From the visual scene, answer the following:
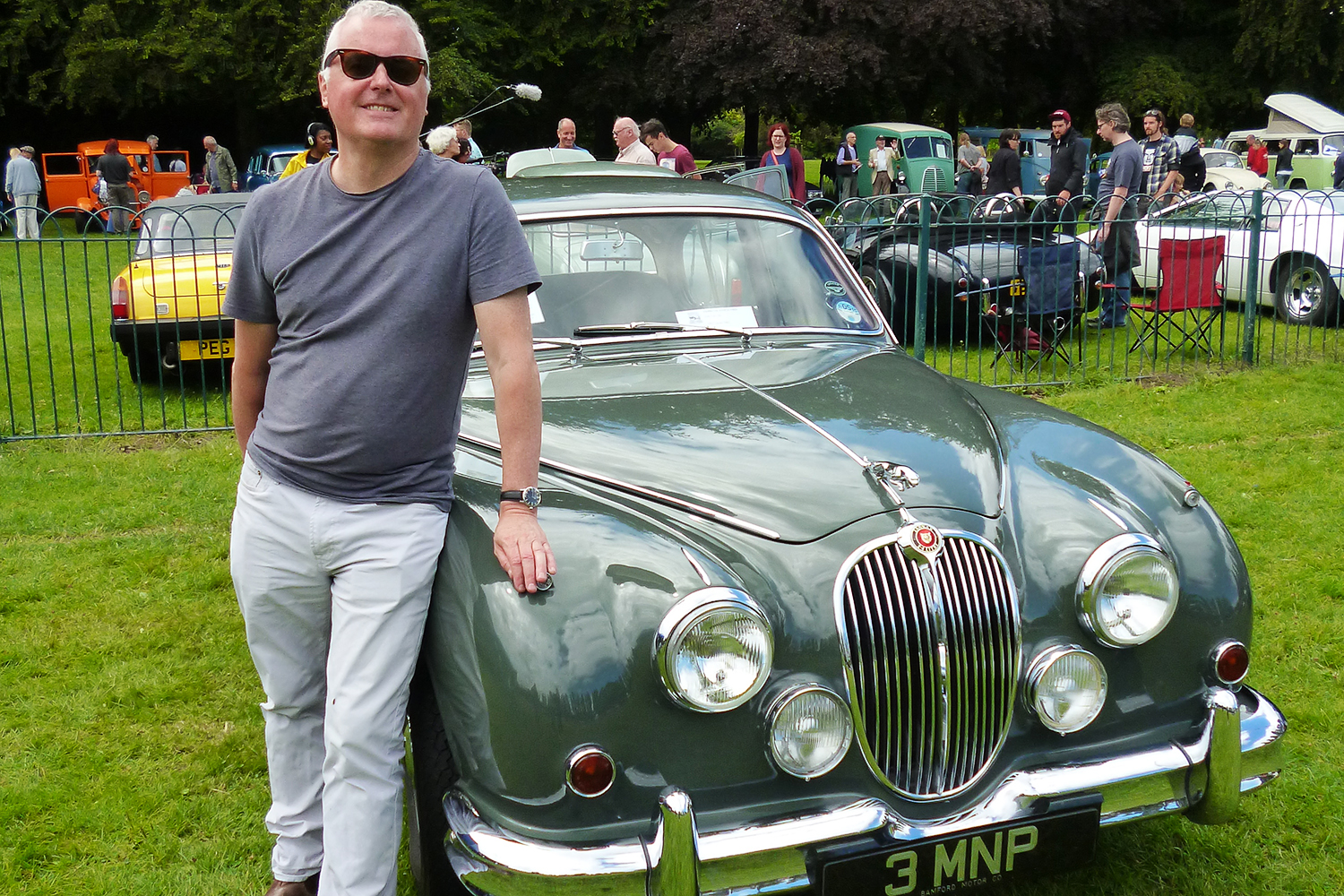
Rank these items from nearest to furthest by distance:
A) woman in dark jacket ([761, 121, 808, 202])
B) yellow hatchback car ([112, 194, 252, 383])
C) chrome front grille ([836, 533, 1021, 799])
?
1. chrome front grille ([836, 533, 1021, 799])
2. yellow hatchback car ([112, 194, 252, 383])
3. woman in dark jacket ([761, 121, 808, 202])

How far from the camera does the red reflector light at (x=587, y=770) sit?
101 inches

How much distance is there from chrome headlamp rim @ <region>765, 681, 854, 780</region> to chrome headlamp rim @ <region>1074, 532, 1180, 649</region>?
648 millimetres

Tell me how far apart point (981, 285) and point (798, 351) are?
20.8ft

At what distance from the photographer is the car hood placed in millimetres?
3014

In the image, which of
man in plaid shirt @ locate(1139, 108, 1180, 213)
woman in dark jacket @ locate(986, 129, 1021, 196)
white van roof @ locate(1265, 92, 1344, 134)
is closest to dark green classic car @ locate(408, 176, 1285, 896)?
man in plaid shirt @ locate(1139, 108, 1180, 213)

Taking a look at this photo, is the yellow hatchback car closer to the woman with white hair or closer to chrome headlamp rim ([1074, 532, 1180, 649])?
the woman with white hair

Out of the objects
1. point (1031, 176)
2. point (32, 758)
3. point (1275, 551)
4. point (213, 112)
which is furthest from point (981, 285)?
point (213, 112)

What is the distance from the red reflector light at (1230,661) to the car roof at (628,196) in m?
2.16

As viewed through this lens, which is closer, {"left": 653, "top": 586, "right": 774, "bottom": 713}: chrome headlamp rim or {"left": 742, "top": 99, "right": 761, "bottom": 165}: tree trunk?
{"left": 653, "top": 586, "right": 774, "bottom": 713}: chrome headlamp rim

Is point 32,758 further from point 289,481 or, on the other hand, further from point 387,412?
point 387,412

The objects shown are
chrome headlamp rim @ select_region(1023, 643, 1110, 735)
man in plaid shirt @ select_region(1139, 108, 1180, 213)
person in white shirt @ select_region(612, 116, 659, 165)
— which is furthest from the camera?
man in plaid shirt @ select_region(1139, 108, 1180, 213)

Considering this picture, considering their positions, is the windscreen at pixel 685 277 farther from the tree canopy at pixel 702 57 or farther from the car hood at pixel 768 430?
the tree canopy at pixel 702 57

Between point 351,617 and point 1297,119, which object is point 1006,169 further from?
point 1297,119

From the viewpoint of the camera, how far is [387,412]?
2666 mm
